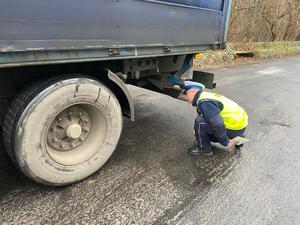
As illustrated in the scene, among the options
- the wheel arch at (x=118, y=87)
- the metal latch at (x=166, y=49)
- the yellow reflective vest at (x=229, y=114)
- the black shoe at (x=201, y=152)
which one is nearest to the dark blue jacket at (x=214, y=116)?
the yellow reflective vest at (x=229, y=114)

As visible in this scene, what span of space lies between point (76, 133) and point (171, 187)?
1.00 m

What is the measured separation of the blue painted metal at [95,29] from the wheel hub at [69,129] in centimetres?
57

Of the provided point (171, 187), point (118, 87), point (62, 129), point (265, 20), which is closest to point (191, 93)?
point (118, 87)

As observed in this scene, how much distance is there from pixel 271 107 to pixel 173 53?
298cm

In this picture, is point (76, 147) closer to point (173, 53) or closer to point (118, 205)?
point (118, 205)

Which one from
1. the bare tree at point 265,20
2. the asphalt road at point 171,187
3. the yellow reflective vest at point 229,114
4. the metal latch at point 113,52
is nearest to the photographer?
the asphalt road at point 171,187

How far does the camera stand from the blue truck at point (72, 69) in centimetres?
191

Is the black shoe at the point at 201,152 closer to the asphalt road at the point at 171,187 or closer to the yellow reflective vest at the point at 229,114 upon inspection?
the asphalt road at the point at 171,187

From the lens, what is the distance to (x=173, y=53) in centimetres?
306

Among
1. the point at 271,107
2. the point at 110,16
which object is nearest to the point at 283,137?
the point at 271,107

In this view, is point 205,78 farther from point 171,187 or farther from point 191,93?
point 171,187

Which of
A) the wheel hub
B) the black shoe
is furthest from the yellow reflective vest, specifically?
the wheel hub

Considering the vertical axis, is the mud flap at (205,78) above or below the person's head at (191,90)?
below

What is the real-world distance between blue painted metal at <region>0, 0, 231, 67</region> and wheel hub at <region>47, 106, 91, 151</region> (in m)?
0.57
